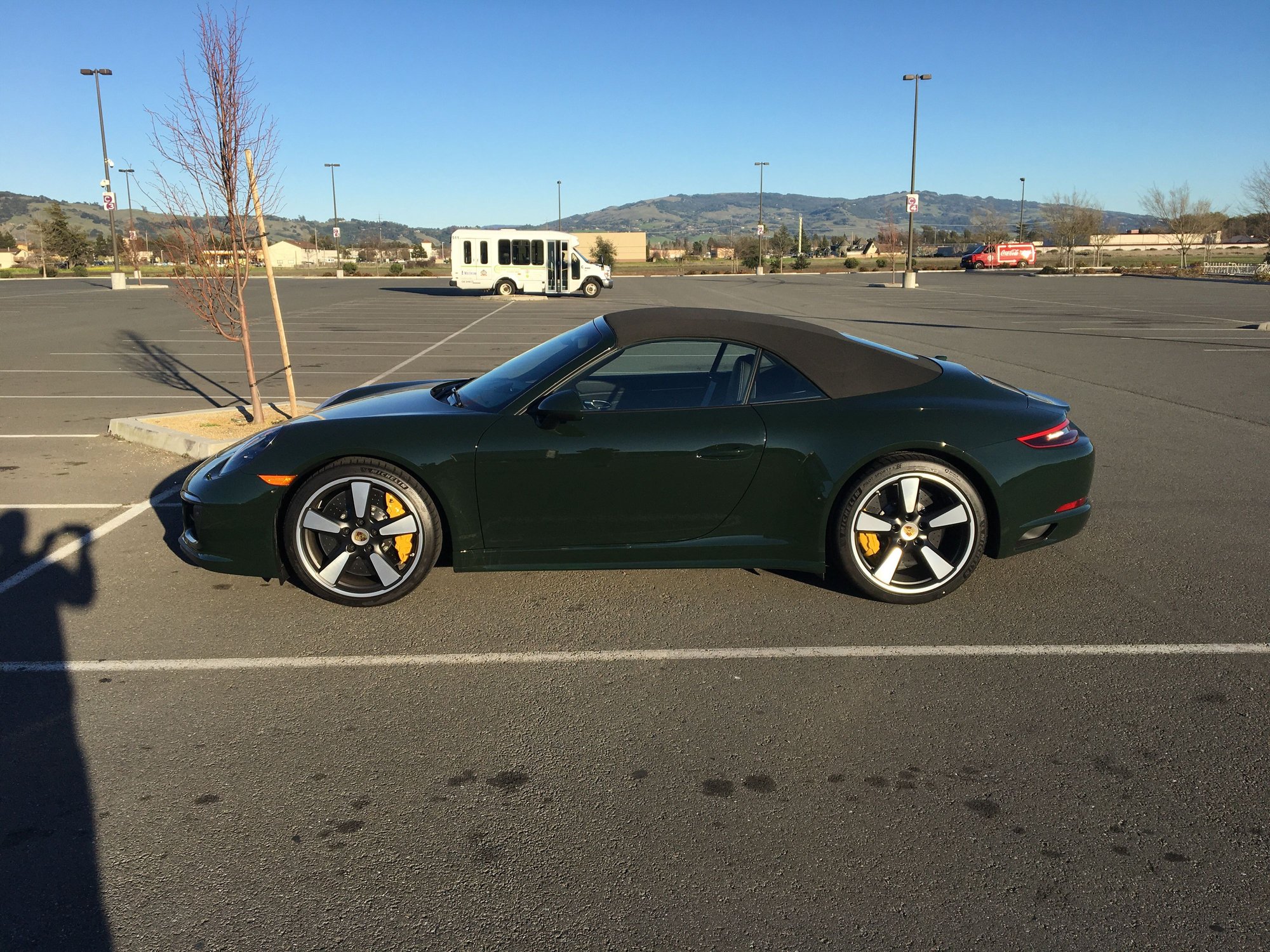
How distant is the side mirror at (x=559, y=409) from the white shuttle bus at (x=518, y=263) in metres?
32.4

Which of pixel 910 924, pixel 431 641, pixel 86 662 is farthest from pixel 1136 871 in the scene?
pixel 86 662

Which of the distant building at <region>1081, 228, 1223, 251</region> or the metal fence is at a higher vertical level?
the distant building at <region>1081, 228, 1223, 251</region>

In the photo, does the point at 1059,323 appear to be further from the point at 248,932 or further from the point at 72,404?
the point at 248,932

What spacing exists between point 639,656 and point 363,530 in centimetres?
148

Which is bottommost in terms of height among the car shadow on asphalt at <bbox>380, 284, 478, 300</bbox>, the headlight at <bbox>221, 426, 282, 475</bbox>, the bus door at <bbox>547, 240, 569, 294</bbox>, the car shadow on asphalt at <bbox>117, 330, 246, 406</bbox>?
the car shadow on asphalt at <bbox>117, 330, 246, 406</bbox>

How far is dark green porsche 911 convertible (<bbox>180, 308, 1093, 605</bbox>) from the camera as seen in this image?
4.54 m

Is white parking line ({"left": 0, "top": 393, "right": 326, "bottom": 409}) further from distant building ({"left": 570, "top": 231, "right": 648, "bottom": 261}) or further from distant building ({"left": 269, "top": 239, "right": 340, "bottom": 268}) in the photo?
distant building ({"left": 269, "top": 239, "right": 340, "bottom": 268})

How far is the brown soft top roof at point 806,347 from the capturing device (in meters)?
4.77

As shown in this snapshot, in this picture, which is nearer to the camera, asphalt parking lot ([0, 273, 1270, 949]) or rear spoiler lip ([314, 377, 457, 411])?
asphalt parking lot ([0, 273, 1270, 949])

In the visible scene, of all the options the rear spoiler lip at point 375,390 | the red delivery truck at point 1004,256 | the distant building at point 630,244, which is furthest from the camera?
the distant building at point 630,244

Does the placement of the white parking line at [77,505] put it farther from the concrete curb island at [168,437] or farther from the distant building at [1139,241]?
the distant building at [1139,241]

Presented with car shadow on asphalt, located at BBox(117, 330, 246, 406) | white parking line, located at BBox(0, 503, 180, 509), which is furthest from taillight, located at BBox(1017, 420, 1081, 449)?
car shadow on asphalt, located at BBox(117, 330, 246, 406)

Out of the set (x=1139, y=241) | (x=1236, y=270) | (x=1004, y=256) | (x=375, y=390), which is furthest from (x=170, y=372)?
(x=1139, y=241)

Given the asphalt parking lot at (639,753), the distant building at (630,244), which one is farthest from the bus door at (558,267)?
the distant building at (630,244)
